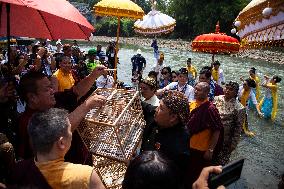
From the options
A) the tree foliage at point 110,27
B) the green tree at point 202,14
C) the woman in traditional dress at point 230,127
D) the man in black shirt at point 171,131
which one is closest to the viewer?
the man in black shirt at point 171,131

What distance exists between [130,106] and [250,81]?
20.7 feet

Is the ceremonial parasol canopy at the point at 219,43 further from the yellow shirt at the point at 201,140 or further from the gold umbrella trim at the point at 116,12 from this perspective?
the yellow shirt at the point at 201,140

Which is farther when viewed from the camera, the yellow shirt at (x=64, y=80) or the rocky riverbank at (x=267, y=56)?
the rocky riverbank at (x=267, y=56)

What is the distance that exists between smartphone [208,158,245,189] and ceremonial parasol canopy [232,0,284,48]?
1.76m

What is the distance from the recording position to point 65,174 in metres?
1.87

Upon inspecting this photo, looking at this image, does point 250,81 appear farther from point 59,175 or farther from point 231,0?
point 231,0

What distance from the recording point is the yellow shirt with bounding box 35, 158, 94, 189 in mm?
1843

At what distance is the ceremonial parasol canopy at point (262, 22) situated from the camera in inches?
114

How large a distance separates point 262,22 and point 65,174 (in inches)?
91.8

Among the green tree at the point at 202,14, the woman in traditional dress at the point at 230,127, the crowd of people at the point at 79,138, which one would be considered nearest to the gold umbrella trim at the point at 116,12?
the crowd of people at the point at 79,138

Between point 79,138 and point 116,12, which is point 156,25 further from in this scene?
point 79,138

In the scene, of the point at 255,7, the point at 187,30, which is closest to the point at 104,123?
the point at 255,7

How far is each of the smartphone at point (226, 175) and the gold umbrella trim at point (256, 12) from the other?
1817 millimetres

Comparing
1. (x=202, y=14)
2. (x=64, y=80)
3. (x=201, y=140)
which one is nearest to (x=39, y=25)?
(x=64, y=80)
